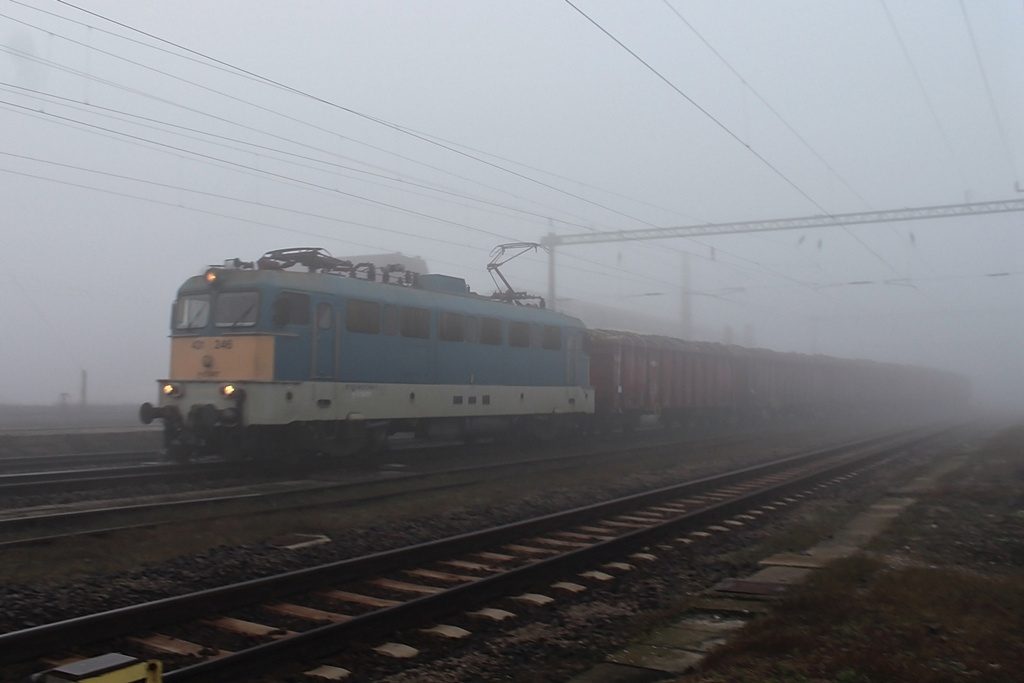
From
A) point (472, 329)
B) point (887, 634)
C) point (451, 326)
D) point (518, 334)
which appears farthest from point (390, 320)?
Answer: point (887, 634)

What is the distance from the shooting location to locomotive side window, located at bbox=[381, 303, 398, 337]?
15922mm

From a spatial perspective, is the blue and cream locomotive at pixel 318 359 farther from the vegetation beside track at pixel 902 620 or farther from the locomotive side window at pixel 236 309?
the vegetation beside track at pixel 902 620


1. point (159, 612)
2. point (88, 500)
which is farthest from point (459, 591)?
point (88, 500)

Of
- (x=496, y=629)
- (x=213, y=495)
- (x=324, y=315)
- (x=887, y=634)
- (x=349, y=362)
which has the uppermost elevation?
(x=324, y=315)

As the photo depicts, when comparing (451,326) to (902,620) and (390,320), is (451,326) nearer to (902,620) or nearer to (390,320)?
(390,320)

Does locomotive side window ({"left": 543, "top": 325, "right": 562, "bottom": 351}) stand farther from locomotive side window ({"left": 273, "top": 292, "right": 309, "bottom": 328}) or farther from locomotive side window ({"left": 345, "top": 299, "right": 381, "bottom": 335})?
locomotive side window ({"left": 273, "top": 292, "right": 309, "bottom": 328})

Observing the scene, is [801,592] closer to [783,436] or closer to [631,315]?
[783,436]

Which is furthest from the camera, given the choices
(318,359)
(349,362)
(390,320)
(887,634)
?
(390,320)

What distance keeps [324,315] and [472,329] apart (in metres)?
4.28

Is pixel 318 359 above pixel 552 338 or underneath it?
underneath

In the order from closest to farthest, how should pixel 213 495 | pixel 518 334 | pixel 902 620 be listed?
1. pixel 902 620
2. pixel 213 495
3. pixel 518 334

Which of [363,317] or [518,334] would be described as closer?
[363,317]

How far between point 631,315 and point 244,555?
5629cm

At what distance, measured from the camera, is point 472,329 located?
18.3 metres
